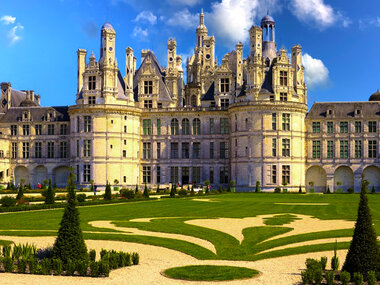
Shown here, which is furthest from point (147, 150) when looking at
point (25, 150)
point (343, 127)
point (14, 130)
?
point (343, 127)

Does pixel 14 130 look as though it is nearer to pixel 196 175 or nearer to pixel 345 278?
pixel 196 175

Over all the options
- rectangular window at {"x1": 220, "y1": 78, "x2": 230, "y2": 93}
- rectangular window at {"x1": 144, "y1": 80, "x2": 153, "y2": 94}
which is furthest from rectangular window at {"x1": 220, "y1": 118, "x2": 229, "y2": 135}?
rectangular window at {"x1": 144, "y1": 80, "x2": 153, "y2": 94}

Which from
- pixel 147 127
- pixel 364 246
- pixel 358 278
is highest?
pixel 147 127

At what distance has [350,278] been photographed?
17922mm

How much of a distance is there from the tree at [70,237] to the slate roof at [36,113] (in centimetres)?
6871

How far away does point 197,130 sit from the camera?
274 ft

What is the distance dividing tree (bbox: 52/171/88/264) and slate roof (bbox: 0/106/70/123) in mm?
68711

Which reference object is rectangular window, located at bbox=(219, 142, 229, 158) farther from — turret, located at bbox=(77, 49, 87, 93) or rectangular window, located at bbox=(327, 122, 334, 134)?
turret, located at bbox=(77, 49, 87, 93)

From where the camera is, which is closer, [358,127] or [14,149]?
[358,127]

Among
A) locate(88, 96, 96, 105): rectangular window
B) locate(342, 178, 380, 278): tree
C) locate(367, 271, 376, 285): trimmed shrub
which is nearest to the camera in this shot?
locate(367, 271, 376, 285): trimmed shrub

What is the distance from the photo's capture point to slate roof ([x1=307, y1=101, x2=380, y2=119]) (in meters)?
78.9

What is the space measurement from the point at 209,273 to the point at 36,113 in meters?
73.4

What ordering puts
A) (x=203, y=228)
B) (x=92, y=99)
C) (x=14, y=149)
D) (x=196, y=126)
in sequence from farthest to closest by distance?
(x=14, y=149) < (x=196, y=126) < (x=92, y=99) < (x=203, y=228)

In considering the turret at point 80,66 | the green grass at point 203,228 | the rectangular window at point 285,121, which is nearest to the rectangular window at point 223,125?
the rectangular window at point 285,121
